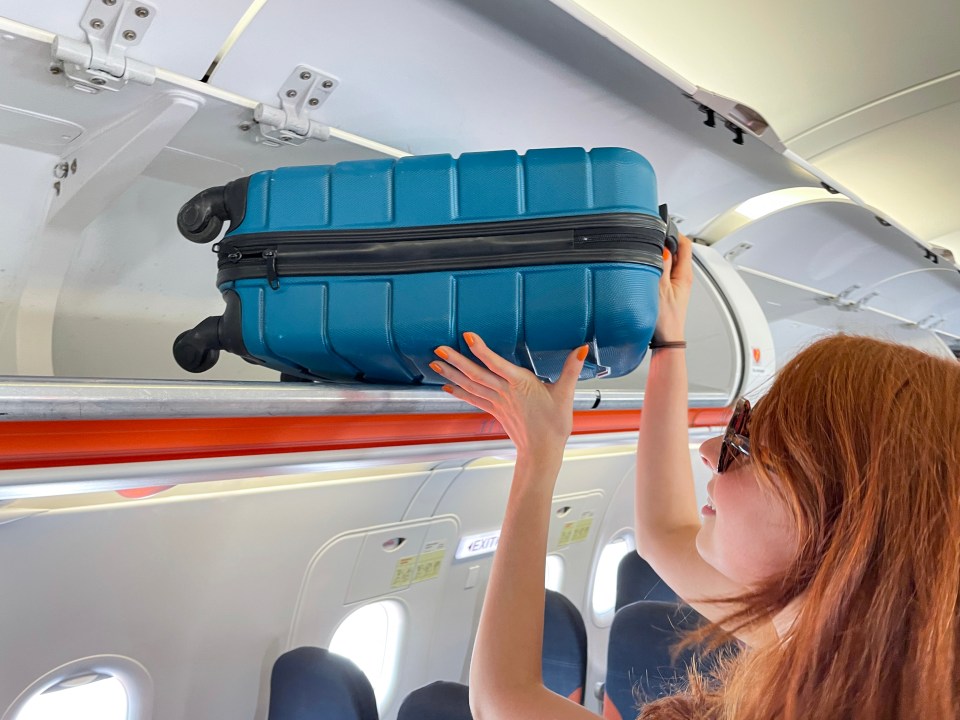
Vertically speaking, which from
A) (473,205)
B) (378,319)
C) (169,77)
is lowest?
(378,319)

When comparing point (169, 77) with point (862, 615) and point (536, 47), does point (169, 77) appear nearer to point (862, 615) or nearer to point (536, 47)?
point (536, 47)

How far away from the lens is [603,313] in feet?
4.98

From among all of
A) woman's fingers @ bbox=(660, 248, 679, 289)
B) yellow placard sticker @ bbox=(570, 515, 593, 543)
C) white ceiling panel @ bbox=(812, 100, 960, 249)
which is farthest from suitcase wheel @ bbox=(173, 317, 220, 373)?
white ceiling panel @ bbox=(812, 100, 960, 249)

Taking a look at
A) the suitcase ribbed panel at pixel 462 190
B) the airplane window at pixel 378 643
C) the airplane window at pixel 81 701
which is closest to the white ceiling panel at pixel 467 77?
the suitcase ribbed panel at pixel 462 190

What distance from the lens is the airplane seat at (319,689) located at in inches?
94.3

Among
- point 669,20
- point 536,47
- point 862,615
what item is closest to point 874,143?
point 669,20

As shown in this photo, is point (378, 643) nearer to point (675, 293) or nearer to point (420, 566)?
point (420, 566)

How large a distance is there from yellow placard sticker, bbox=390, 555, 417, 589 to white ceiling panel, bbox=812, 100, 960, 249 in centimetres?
420

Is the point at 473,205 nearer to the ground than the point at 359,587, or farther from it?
farther from it

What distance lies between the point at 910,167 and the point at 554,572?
4.20m

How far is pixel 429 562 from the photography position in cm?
375

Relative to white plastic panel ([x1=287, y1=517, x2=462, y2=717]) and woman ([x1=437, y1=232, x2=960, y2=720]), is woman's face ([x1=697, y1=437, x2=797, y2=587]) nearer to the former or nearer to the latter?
woman ([x1=437, y1=232, x2=960, y2=720])

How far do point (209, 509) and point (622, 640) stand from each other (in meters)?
1.85

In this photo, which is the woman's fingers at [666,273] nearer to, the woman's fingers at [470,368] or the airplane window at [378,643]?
the woman's fingers at [470,368]
